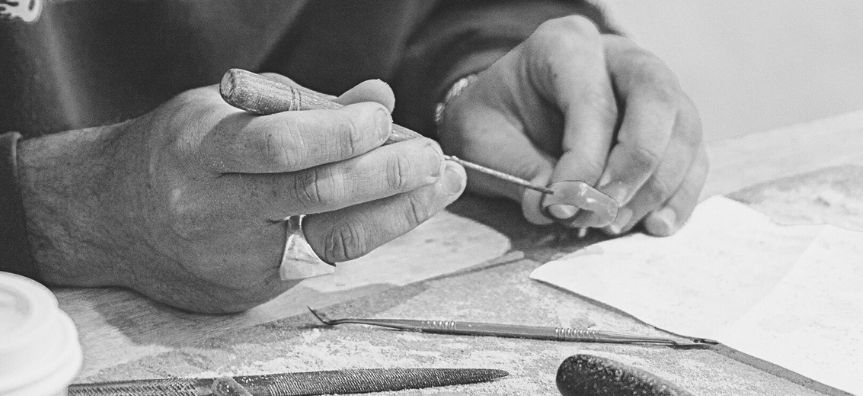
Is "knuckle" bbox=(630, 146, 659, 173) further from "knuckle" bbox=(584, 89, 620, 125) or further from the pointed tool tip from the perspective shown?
the pointed tool tip

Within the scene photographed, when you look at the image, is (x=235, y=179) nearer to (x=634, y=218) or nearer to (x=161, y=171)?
(x=161, y=171)

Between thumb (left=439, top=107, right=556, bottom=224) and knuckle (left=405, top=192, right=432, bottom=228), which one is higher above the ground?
knuckle (left=405, top=192, right=432, bottom=228)

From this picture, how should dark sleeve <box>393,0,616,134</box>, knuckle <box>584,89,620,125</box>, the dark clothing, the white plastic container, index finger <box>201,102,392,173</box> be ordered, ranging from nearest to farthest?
the white plastic container → index finger <box>201,102,392,173</box> → the dark clothing → knuckle <box>584,89,620,125</box> → dark sleeve <box>393,0,616,134</box>

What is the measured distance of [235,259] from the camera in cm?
76

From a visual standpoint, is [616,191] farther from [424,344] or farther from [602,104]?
[424,344]

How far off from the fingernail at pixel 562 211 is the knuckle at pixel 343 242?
1.02 feet

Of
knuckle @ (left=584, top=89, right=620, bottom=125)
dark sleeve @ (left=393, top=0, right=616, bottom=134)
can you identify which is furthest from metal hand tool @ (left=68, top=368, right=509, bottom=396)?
dark sleeve @ (left=393, top=0, right=616, bottom=134)

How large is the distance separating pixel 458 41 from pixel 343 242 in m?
0.62

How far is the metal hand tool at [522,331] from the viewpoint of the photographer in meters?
0.75

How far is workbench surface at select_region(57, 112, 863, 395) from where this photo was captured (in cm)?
69

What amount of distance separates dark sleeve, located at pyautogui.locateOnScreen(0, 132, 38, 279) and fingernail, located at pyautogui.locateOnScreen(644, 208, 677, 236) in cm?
68

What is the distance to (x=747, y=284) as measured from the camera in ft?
2.84

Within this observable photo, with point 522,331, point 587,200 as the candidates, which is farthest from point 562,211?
point 522,331

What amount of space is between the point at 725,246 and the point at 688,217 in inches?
3.8
